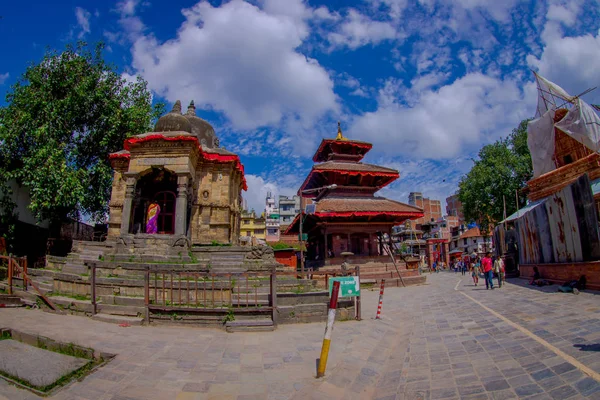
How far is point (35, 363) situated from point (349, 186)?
2359 centimetres

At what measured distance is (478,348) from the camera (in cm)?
616

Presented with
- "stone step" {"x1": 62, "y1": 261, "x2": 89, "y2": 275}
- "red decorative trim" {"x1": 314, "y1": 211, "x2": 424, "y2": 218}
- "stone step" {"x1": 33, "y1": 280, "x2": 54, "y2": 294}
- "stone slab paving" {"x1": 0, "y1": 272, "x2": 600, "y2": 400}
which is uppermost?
"red decorative trim" {"x1": 314, "y1": 211, "x2": 424, "y2": 218}

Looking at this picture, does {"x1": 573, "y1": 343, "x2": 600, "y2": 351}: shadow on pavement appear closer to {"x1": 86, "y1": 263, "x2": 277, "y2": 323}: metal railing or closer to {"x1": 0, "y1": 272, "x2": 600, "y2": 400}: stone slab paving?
{"x1": 0, "y1": 272, "x2": 600, "y2": 400}: stone slab paving

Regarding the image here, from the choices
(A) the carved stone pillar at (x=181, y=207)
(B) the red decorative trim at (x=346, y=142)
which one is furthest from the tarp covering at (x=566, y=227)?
(A) the carved stone pillar at (x=181, y=207)

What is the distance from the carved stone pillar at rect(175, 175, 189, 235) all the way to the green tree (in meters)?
8.94

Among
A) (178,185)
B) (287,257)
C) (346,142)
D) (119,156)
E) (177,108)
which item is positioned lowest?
(287,257)

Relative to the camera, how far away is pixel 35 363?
192 inches

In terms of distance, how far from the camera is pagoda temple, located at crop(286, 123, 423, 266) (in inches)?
923

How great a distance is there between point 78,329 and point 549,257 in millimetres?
17310

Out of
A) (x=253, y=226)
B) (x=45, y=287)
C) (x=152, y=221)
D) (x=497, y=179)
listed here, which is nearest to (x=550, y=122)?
(x=497, y=179)

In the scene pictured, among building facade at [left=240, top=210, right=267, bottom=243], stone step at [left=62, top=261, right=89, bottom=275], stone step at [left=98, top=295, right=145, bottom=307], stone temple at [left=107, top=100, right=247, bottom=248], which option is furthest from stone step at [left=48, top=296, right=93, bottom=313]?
building facade at [left=240, top=210, right=267, bottom=243]

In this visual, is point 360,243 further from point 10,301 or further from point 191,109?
point 10,301

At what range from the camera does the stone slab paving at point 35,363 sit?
14.8ft

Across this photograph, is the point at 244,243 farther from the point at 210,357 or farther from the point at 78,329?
the point at 210,357
